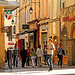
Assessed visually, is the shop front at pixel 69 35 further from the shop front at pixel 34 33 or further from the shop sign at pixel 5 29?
the shop front at pixel 34 33

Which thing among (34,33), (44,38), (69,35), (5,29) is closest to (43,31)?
(44,38)

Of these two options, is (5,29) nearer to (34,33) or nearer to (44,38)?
(44,38)

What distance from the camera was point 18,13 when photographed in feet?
206

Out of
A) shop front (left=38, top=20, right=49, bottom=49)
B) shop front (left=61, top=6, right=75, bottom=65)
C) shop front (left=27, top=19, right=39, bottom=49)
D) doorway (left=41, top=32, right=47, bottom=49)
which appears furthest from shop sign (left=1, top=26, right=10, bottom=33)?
shop front (left=27, top=19, right=39, bottom=49)

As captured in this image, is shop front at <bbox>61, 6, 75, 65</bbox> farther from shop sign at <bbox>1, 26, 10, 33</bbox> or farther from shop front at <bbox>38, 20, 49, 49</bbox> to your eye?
shop sign at <bbox>1, 26, 10, 33</bbox>

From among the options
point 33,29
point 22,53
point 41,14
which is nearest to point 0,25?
point 22,53

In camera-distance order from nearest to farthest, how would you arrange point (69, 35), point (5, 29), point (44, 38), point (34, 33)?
point (5, 29) < point (69, 35) < point (44, 38) < point (34, 33)

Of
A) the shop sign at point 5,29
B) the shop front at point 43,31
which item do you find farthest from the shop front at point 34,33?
the shop sign at point 5,29

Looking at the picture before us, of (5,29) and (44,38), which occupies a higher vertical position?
(5,29)

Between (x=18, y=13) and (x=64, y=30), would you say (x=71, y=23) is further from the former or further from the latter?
(x=18, y=13)

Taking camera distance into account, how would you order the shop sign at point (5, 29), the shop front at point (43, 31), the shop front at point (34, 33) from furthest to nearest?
the shop front at point (34, 33), the shop front at point (43, 31), the shop sign at point (5, 29)

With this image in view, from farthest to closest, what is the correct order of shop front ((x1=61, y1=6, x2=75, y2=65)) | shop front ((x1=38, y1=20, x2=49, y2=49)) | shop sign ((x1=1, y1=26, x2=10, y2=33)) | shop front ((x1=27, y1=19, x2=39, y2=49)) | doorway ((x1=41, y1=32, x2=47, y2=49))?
shop front ((x1=27, y1=19, x2=39, y2=49))
doorway ((x1=41, y1=32, x2=47, y2=49))
shop front ((x1=38, y1=20, x2=49, y2=49))
shop front ((x1=61, y1=6, x2=75, y2=65))
shop sign ((x1=1, y1=26, x2=10, y2=33))

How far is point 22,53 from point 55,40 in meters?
8.23

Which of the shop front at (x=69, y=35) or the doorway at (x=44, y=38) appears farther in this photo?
the doorway at (x=44, y=38)
